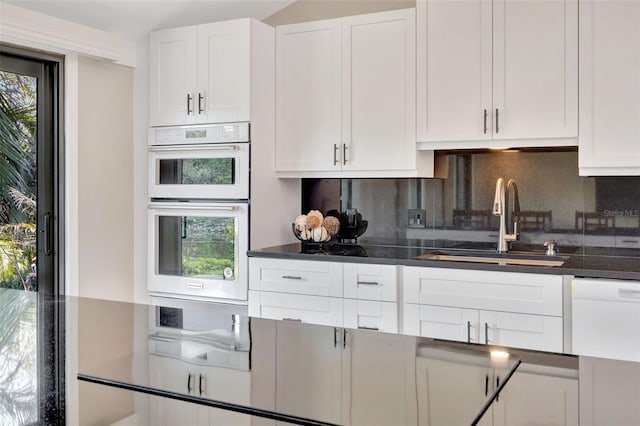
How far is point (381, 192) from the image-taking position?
12.2 ft

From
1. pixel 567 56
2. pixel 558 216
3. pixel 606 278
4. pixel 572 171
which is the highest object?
pixel 567 56

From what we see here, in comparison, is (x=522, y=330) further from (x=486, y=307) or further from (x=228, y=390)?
(x=228, y=390)

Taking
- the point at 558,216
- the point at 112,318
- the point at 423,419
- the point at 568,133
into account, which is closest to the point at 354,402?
the point at 423,419

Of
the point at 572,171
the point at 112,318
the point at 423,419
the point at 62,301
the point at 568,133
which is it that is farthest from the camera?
the point at 572,171

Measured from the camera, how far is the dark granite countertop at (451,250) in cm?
263

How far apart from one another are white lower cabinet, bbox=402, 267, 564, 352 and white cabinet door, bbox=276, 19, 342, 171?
3.15ft

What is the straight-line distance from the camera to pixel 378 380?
3.19 ft

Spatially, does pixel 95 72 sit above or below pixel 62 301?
above

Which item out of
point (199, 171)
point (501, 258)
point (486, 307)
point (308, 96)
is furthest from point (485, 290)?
point (199, 171)

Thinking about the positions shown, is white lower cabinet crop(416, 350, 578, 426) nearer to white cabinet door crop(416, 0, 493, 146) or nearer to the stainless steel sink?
the stainless steel sink

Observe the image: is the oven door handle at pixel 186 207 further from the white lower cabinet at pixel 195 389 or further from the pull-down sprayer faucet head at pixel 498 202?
the white lower cabinet at pixel 195 389

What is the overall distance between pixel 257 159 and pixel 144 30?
3.49 feet

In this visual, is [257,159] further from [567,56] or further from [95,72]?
[567,56]

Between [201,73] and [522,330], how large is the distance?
7.30 ft
